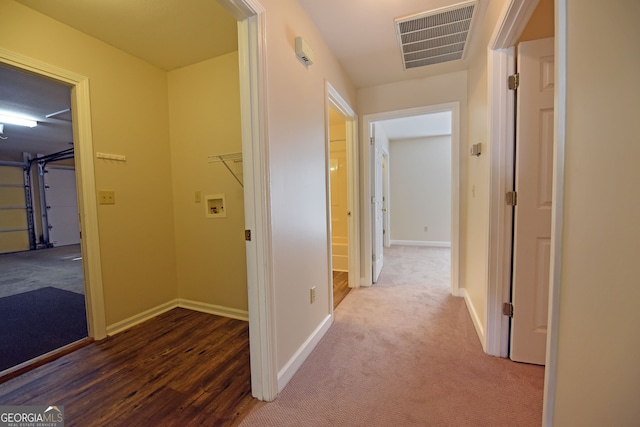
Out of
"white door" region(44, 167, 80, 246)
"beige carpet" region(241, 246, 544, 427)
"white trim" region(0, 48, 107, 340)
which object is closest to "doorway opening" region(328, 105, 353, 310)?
"beige carpet" region(241, 246, 544, 427)

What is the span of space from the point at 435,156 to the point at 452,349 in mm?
4736

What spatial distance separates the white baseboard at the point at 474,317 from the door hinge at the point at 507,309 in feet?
0.88

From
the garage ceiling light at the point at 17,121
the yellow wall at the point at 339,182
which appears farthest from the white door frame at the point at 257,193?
the garage ceiling light at the point at 17,121

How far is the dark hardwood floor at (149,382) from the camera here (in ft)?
4.30

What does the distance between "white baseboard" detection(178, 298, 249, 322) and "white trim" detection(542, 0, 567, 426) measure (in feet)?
7.09

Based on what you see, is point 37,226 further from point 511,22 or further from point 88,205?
point 511,22

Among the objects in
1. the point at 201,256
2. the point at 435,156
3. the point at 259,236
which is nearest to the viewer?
the point at 259,236

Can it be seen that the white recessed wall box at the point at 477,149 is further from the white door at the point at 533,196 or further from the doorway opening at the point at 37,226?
the doorway opening at the point at 37,226

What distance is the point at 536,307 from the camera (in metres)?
1.61

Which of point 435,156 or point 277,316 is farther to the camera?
point 435,156

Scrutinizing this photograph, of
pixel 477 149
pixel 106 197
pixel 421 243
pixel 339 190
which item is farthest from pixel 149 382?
pixel 421 243

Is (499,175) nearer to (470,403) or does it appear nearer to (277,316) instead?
(470,403)

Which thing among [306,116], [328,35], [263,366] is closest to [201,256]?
[263,366]

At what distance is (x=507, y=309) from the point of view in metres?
1.70
